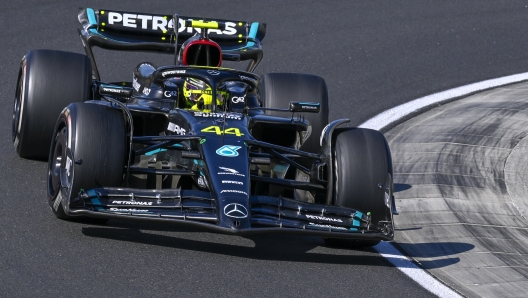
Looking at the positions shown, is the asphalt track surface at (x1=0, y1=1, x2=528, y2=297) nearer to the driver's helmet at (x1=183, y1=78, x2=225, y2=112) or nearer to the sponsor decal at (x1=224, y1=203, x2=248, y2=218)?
the sponsor decal at (x1=224, y1=203, x2=248, y2=218)

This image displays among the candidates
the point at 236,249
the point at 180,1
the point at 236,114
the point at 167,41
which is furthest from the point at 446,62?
the point at 236,249

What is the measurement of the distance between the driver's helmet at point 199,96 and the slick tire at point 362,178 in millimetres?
1453

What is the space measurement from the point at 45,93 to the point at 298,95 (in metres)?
2.35

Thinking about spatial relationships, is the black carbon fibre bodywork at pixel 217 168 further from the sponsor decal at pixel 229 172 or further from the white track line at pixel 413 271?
the white track line at pixel 413 271

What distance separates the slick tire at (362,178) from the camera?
7.64 meters

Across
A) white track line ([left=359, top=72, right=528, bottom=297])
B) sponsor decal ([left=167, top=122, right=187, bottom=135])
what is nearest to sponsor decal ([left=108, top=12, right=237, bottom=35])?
white track line ([left=359, top=72, right=528, bottom=297])

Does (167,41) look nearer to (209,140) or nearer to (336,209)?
(209,140)

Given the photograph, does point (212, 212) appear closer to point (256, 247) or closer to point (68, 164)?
point (256, 247)

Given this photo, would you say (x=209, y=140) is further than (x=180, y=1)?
No

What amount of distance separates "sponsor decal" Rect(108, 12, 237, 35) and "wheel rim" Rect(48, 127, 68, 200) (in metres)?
2.83

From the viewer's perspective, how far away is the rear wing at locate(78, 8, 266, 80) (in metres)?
10.4

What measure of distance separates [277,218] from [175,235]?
35.4 inches

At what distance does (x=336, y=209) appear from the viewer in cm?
740

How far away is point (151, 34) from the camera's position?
Answer: 10609 millimetres
